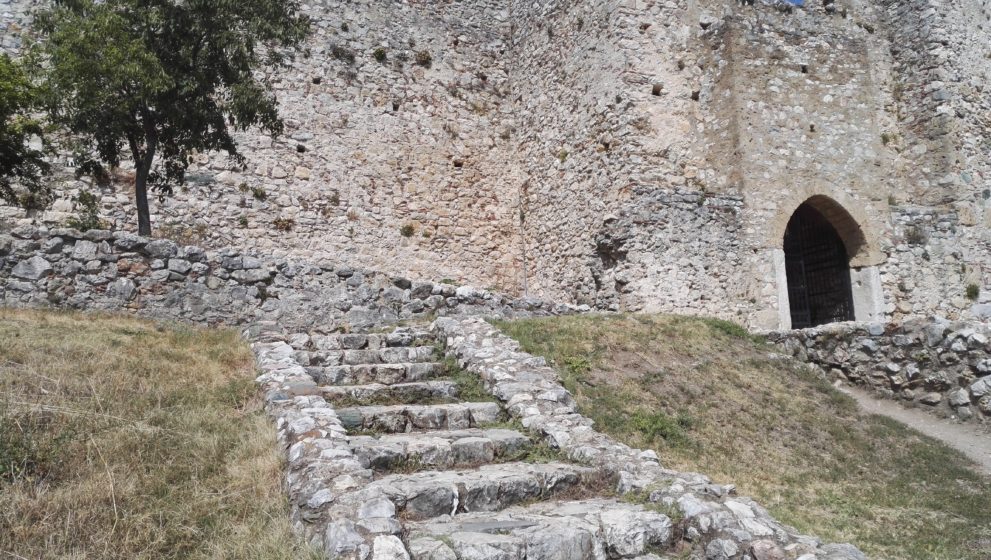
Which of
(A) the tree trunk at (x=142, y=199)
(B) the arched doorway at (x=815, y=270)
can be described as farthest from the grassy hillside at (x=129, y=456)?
(B) the arched doorway at (x=815, y=270)

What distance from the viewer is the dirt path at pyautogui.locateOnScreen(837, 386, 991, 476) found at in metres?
8.72

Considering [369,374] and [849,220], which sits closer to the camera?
[369,374]

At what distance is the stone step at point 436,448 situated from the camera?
5.77 meters

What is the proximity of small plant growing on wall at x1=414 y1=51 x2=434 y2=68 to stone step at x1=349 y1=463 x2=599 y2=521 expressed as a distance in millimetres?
13001

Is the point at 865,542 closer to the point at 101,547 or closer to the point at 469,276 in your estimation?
the point at 101,547

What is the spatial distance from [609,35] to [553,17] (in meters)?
2.45

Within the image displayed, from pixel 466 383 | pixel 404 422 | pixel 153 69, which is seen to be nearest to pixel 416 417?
pixel 404 422

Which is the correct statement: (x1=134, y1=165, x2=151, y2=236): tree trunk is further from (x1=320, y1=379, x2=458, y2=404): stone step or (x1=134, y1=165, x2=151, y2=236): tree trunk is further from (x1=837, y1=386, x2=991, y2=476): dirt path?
(x1=837, y1=386, x2=991, y2=476): dirt path

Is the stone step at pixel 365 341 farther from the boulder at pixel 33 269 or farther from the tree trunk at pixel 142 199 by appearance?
the tree trunk at pixel 142 199

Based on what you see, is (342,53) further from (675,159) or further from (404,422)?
(404,422)

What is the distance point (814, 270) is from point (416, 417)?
11570 mm

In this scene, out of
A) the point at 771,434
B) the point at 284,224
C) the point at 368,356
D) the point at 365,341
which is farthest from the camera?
the point at 284,224

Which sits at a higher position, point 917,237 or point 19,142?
point 19,142

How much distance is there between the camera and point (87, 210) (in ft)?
43.8
